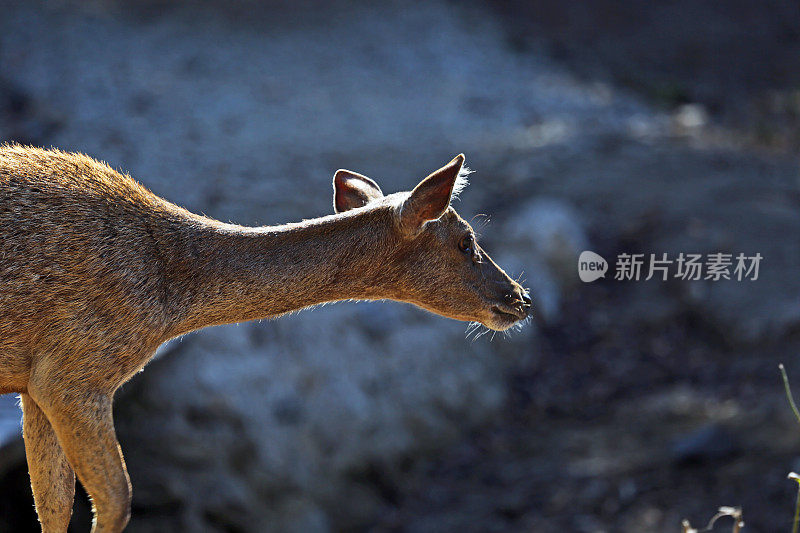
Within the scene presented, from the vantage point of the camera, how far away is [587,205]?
11.2 m

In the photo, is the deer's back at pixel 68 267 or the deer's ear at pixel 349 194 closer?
the deer's back at pixel 68 267

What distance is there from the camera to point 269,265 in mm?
3660

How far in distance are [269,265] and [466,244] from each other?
2.50 ft

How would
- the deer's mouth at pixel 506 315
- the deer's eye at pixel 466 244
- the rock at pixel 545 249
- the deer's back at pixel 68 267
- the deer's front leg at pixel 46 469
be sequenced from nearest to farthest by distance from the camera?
the deer's back at pixel 68 267
the deer's front leg at pixel 46 469
the deer's eye at pixel 466 244
the deer's mouth at pixel 506 315
the rock at pixel 545 249

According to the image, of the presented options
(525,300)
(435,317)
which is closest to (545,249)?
(435,317)

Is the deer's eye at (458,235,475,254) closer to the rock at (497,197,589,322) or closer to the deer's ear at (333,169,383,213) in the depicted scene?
the deer's ear at (333,169,383,213)

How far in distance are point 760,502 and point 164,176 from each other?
556cm

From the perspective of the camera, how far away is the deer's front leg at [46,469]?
3.76 metres

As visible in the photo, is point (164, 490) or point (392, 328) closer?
point (164, 490)

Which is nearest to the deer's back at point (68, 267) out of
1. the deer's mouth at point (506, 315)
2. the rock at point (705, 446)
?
the deer's mouth at point (506, 315)

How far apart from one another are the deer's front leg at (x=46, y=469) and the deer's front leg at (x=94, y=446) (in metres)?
0.25

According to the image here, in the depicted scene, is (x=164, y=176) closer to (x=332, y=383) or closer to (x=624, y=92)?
(x=332, y=383)

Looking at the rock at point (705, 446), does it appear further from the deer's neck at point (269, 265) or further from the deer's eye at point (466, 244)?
the deer's neck at point (269, 265)

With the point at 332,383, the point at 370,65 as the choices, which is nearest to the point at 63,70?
the point at 370,65
